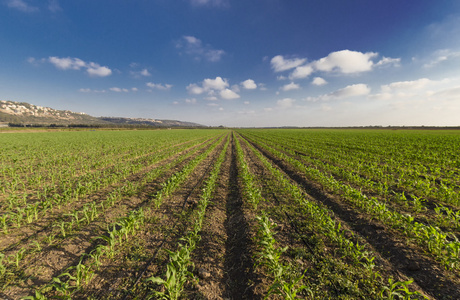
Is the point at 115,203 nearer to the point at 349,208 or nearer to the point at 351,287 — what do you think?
the point at 351,287

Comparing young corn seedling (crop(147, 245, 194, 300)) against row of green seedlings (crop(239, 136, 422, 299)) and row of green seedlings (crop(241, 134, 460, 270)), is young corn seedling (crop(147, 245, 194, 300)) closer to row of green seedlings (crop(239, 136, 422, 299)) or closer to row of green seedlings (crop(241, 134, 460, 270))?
row of green seedlings (crop(239, 136, 422, 299))

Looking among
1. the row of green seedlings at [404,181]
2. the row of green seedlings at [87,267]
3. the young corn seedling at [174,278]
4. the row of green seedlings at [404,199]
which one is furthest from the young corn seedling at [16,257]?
the row of green seedlings at [404,181]

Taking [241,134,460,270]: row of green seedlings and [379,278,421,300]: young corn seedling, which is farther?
[241,134,460,270]: row of green seedlings

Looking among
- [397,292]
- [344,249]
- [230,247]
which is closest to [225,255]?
[230,247]

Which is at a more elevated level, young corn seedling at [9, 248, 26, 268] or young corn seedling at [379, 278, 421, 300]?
young corn seedling at [379, 278, 421, 300]

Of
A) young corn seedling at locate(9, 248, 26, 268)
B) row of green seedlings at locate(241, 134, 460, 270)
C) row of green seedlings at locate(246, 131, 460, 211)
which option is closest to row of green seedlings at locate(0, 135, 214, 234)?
young corn seedling at locate(9, 248, 26, 268)

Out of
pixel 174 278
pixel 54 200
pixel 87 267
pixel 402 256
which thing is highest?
pixel 174 278

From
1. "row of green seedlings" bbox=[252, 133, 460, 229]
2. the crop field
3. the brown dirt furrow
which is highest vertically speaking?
"row of green seedlings" bbox=[252, 133, 460, 229]

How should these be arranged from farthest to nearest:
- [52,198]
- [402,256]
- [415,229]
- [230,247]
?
[52,198], [230,247], [415,229], [402,256]

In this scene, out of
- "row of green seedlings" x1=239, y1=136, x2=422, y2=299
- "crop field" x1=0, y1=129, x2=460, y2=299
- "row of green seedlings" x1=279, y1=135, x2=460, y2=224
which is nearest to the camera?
"row of green seedlings" x1=239, y1=136, x2=422, y2=299

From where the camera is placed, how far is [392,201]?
799 centimetres

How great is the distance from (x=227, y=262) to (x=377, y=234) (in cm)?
507

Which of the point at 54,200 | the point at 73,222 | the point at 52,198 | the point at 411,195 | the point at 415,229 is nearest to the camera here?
the point at 415,229

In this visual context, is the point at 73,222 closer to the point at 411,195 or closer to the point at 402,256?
the point at 402,256
